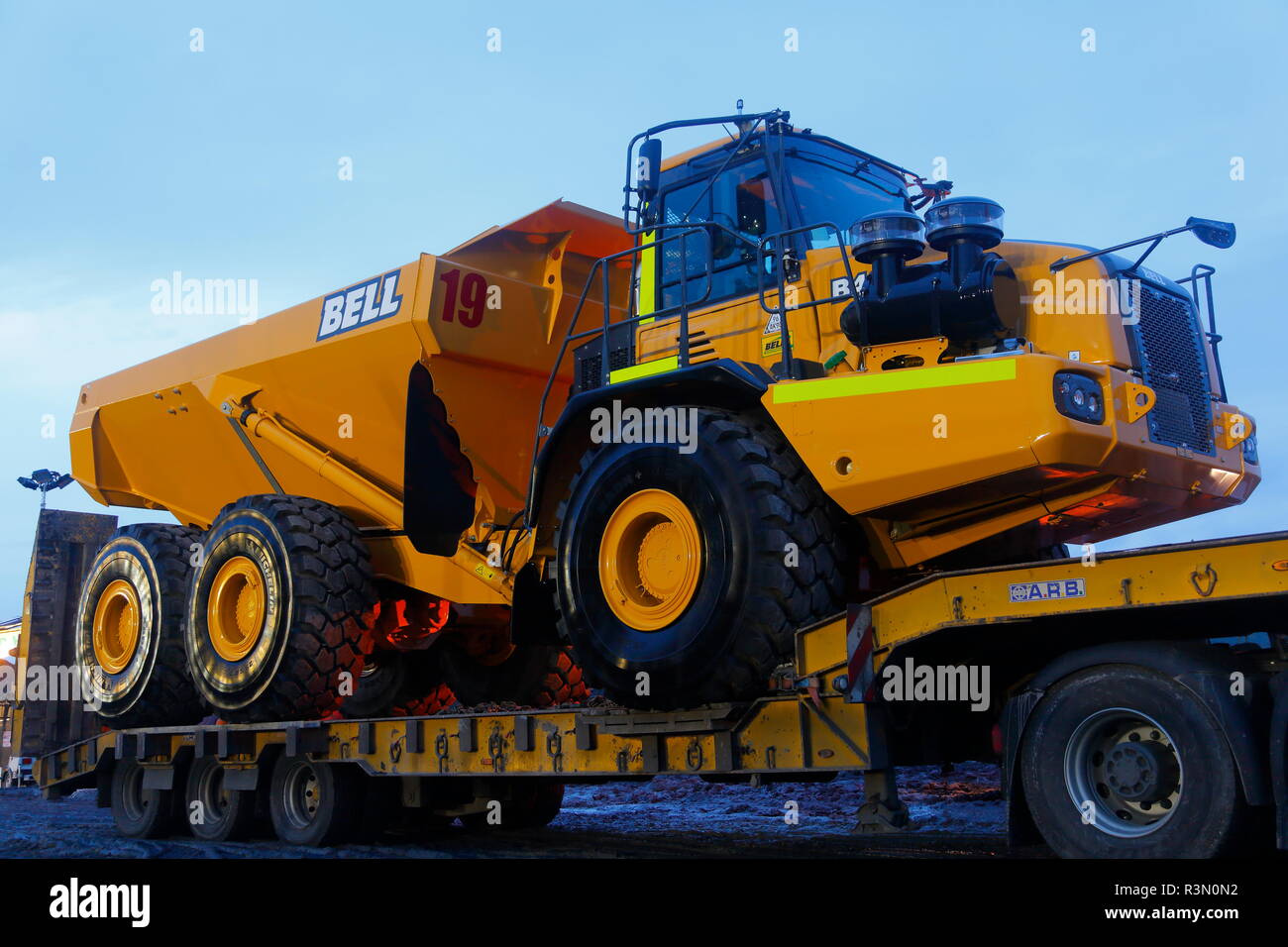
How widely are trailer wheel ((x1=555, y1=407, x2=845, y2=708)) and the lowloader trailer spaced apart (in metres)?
0.19

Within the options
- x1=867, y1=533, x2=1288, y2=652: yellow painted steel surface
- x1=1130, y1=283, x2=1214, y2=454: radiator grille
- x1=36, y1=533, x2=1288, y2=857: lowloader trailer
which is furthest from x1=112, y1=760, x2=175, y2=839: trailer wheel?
x1=1130, y1=283, x2=1214, y2=454: radiator grille

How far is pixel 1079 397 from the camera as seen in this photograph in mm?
5023

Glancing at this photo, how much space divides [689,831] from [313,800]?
8.83 feet

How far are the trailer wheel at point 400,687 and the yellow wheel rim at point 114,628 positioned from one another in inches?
78.4

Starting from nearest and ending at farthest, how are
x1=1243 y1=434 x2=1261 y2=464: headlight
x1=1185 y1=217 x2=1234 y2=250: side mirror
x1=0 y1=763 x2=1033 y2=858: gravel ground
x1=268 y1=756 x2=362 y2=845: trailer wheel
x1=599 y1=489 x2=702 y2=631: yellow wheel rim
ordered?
1. x1=1185 y1=217 x2=1234 y2=250: side mirror
2. x1=599 y1=489 x2=702 y2=631: yellow wheel rim
3. x1=1243 y1=434 x2=1261 y2=464: headlight
4. x1=0 y1=763 x2=1033 y2=858: gravel ground
5. x1=268 y1=756 x2=362 y2=845: trailer wheel

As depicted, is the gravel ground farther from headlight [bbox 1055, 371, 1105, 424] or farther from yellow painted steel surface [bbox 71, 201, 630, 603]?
headlight [bbox 1055, 371, 1105, 424]

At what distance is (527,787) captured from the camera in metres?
9.05

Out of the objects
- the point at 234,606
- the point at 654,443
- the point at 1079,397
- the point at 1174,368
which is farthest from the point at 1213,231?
the point at 234,606

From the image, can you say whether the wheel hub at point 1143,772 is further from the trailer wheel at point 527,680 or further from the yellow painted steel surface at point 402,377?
the trailer wheel at point 527,680

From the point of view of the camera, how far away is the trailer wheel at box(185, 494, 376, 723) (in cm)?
822

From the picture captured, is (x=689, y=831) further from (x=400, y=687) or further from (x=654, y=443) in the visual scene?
(x=654, y=443)

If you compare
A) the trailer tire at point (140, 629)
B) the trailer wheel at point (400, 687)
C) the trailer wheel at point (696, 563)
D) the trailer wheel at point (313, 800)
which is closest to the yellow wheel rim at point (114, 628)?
the trailer tire at point (140, 629)

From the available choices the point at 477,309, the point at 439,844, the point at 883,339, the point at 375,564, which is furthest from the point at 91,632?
the point at 883,339

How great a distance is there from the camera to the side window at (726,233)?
663 centimetres
